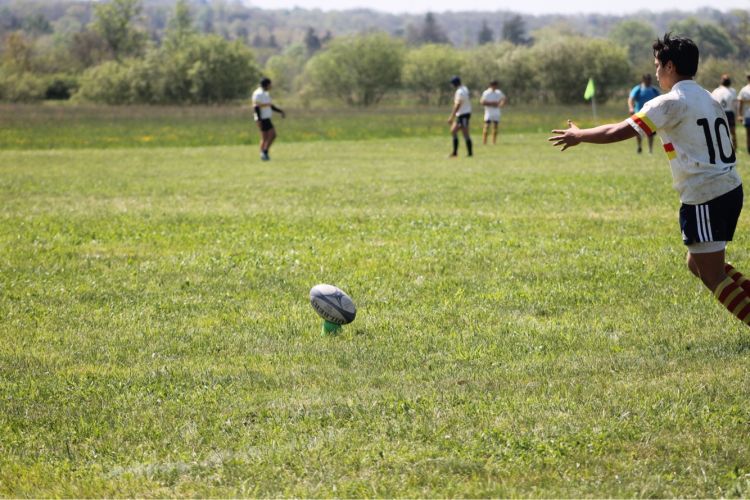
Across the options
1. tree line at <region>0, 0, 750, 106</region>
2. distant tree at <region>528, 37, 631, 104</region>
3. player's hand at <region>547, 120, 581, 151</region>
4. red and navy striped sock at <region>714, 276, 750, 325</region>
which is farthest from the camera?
tree line at <region>0, 0, 750, 106</region>

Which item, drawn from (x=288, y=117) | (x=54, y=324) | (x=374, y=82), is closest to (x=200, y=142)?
(x=288, y=117)

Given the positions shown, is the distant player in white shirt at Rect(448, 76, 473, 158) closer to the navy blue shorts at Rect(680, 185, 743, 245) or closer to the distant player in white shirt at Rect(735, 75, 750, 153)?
the distant player in white shirt at Rect(735, 75, 750, 153)

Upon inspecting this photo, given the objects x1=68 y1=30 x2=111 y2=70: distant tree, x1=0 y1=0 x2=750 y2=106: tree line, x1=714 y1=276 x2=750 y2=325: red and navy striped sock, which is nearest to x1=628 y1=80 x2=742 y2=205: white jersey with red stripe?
x1=714 y1=276 x2=750 y2=325: red and navy striped sock

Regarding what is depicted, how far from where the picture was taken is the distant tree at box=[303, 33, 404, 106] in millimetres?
121000

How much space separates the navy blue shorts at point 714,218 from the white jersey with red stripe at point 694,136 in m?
0.05

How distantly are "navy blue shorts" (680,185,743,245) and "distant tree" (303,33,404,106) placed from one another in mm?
114799

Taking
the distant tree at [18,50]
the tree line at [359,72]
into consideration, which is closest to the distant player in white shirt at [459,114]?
the tree line at [359,72]

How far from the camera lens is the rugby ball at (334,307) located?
7.51m

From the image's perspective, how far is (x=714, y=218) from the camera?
20.8ft

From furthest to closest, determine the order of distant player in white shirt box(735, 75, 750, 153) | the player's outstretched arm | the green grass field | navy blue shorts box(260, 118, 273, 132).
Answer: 1. navy blue shorts box(260, 118, 273, 132)
2. distant player in white shirt box(735, 75, 750, 153)
3. the player's outstretched arm
4. the green grass field

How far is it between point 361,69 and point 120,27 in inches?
1608

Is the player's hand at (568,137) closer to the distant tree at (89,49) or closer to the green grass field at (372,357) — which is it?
the green grass field at (372,357)

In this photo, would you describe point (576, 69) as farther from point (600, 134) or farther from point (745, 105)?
point (600, 134)

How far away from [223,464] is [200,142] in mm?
35744
